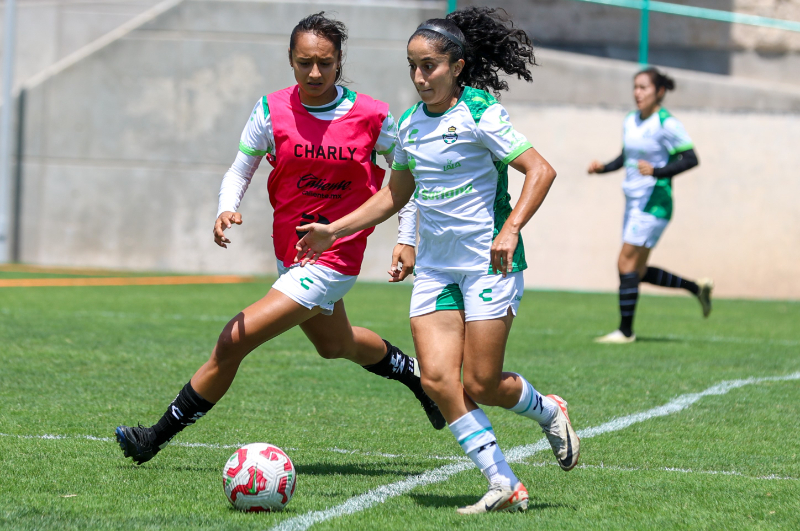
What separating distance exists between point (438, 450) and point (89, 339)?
15.2ft

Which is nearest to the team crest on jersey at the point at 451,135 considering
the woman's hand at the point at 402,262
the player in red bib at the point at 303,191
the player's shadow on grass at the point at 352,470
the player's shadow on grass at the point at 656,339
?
the woman's hand at the point at 402,262

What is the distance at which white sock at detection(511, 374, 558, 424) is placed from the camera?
171 inches

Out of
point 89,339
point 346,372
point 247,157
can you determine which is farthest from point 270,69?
point 247,157

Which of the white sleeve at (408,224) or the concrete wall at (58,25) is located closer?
the white sleeve at (408,224)

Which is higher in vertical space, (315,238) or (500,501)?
(315,238)

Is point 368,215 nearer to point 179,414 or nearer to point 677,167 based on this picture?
point 179,414

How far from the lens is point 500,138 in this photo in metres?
4.07

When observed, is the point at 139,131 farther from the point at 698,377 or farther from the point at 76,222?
the point at 698,377

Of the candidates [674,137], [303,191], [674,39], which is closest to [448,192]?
[303,191]

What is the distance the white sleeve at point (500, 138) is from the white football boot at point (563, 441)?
1151mm

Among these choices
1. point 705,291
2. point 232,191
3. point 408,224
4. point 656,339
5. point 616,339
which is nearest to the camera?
point 232,191

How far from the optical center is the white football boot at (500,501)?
3.96m

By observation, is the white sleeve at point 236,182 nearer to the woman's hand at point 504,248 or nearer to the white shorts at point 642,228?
the woman's hand at point 504,248

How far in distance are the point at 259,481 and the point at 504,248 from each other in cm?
125
